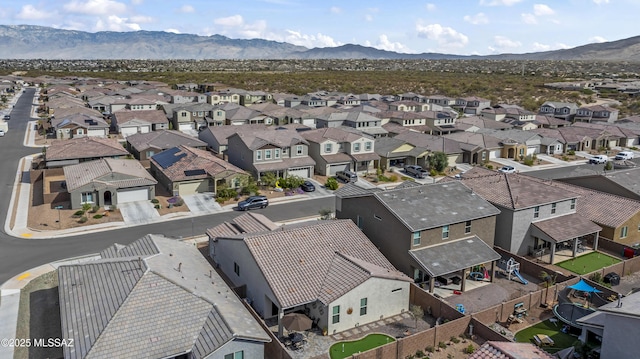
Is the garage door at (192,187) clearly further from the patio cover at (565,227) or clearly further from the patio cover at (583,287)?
the patio cover at (583,287)

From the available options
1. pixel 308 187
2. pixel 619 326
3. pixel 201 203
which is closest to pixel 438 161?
pixel 308 187

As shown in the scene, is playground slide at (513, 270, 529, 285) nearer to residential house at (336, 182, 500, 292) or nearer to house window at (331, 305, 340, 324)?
residential house at (336, 182, 500, 292)

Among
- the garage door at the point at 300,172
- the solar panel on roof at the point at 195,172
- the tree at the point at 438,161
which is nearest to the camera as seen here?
the solar panel on roof at the point at 195,172

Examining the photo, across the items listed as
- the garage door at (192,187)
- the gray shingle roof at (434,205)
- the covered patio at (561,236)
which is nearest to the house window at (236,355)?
the gray shingle roof at (434,205)

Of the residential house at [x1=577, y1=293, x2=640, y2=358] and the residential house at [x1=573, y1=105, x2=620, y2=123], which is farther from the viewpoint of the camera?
the residential house at [x1=573, y1=105, x2=620, y2=123]

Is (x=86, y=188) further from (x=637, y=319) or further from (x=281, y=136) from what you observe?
(x=637, y=319)

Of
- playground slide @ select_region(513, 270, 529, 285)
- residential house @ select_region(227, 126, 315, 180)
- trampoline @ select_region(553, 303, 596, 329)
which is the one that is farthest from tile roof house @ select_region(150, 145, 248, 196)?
trampoline @ select_region(553, 303, 596, 329)

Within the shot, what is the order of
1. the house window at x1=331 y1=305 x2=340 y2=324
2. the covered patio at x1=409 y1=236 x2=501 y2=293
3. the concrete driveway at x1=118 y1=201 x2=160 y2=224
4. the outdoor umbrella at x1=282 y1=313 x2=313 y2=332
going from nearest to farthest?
the outdoor umbrella at x1=282 y1=313 x2=313 y2=332, the house window at x1=331 y1=305 x2=340 y2=324, the covered patio at x1=409 y1=236 x2=501 y2=293, the concrete driveway at x1=118 y1=201 x2=160 y2=224
